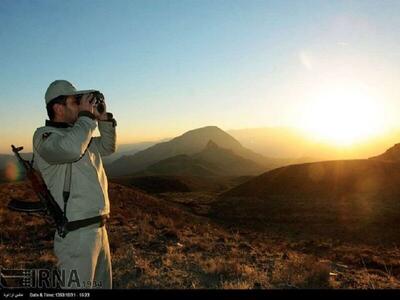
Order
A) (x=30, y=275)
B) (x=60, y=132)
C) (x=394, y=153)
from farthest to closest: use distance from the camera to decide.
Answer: (x=394, y=153)
(x=30, y=275)
(x=60, y=132)

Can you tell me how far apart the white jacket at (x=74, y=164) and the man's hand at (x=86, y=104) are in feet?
0.31

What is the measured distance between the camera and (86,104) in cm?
385

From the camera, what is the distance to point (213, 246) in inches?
532

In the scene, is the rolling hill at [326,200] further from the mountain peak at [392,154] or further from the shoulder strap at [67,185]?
the shoulder strap at [67,185]

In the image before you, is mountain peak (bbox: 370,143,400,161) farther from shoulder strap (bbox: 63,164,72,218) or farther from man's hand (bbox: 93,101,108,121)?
shoulder strap (bbox: 63,164,72,218)

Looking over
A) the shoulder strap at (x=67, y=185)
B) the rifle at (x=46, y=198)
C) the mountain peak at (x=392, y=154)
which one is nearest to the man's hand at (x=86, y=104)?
the shoulder strap at (x=67, y=185)

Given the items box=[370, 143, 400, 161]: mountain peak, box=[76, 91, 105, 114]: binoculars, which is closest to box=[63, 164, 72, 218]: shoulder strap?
box=[76, 91, 105, 114]: binoculars

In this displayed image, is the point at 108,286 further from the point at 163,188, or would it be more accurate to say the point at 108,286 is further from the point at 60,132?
the point at 163,188

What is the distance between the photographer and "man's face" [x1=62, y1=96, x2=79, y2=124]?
3928 mm

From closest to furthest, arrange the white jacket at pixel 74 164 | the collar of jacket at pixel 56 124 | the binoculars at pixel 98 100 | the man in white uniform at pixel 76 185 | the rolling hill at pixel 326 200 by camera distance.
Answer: the white jacket at pixel 74 164 < the man in white uniform at pixel 76 185 < the collar of jacket at pixel 56 124 < the binoculars at pixel 98 100 < the rolling hill at pixel 326 200

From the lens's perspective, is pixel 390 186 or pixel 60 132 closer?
pixel 60 132

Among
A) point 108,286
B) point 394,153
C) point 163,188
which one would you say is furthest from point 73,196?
point 394,153

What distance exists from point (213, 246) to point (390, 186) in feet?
150

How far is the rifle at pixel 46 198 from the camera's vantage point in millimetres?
3732
